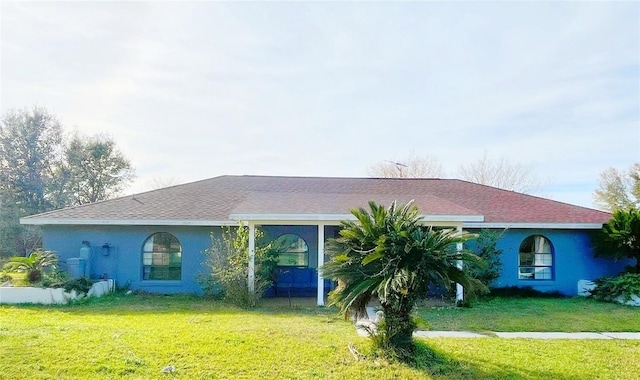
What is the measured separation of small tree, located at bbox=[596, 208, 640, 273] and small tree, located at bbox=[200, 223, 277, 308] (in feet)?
32.7

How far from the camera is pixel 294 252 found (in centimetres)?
1449

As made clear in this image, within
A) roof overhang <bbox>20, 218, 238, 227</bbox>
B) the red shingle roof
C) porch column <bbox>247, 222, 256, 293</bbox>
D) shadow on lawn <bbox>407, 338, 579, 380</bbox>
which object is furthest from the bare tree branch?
shadow on lawn <bbox>407, 338, 579, 380</bbox>

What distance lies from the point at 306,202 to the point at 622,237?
359 inches

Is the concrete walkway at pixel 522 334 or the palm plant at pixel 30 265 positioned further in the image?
the palm plant at pixel 30 265

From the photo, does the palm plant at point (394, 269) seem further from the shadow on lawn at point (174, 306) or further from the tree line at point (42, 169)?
the tree line at point (42, 169)

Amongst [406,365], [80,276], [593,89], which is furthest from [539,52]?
[80,276]

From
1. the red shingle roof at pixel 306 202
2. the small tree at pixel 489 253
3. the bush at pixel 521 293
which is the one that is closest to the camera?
the red shingle roof at pixel 306 202

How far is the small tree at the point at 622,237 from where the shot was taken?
504 inches

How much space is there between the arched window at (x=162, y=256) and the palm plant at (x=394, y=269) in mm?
8102

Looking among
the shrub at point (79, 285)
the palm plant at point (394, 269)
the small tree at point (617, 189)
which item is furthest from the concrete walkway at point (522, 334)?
the small tree at point (617, 189)

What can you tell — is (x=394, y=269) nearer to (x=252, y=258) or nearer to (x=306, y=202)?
(x=252, y=258)

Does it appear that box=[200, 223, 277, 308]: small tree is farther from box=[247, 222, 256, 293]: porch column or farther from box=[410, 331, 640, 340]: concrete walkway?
box=[410, 331, 640, 340]: concrete walkway

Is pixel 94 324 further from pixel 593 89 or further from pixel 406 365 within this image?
pixel 593 89

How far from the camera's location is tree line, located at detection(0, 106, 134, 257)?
26.2m
